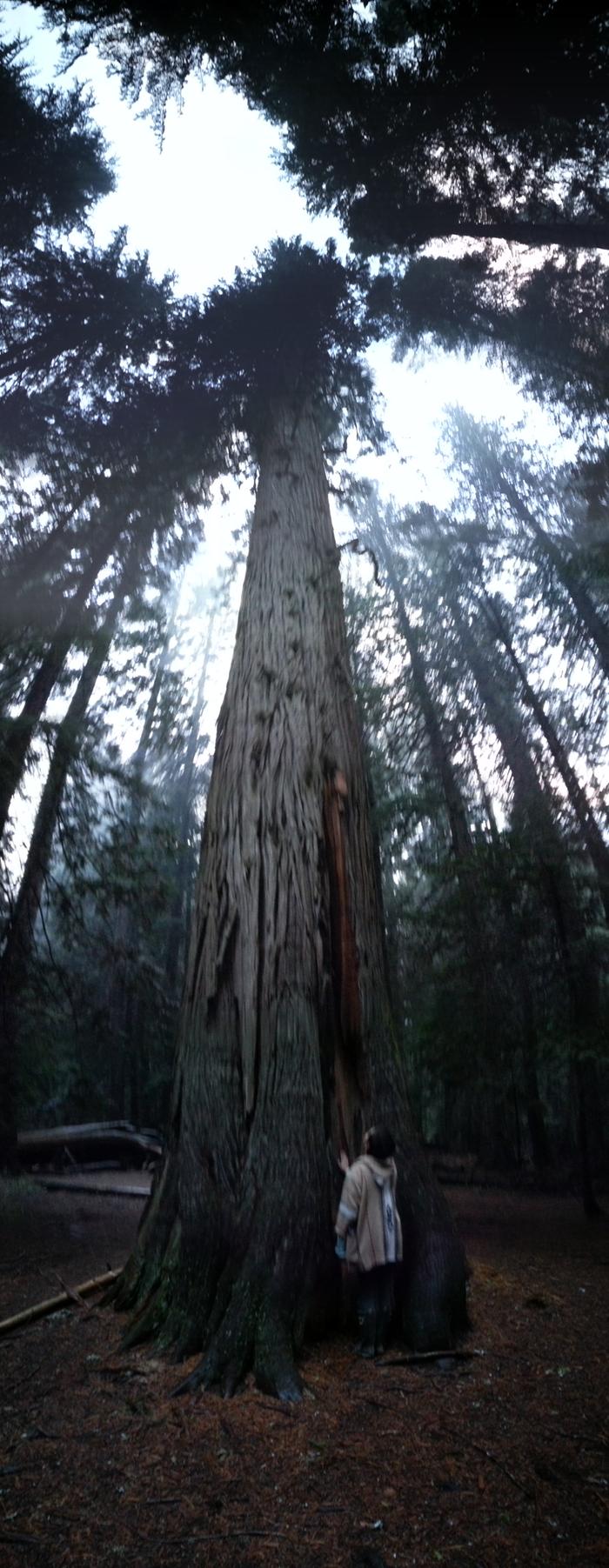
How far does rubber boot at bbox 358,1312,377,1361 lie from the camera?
3.70 m

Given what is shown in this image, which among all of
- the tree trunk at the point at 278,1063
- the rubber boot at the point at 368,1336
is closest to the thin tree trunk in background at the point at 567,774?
the tree trunk at the point at 278,1063

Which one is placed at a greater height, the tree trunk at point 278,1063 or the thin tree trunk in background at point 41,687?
the thin tree trunk in background at point 41,687

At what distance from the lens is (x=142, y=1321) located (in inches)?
151

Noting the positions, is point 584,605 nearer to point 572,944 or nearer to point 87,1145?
point 572,944

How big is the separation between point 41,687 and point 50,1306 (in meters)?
7.91

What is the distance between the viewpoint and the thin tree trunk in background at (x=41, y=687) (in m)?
8.75

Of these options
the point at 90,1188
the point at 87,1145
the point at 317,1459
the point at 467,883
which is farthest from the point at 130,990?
the point at 317,1459

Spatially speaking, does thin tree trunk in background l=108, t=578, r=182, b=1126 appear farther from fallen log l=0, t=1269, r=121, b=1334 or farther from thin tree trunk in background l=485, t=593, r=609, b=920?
thin tree trunk in background l=485, t=593, r=609, b=920

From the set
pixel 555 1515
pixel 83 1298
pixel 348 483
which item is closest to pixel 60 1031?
pixel 83 1298

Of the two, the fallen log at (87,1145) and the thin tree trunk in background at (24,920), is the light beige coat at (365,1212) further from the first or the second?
the fallen log at (87,1145)

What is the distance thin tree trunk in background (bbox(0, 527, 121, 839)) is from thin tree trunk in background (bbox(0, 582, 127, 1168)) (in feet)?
1.46

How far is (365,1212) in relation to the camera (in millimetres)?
3893

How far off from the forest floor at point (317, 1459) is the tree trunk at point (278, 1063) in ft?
0.95

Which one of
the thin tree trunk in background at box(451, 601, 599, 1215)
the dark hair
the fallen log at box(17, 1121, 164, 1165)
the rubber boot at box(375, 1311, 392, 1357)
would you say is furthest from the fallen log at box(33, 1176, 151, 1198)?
the dark hair
